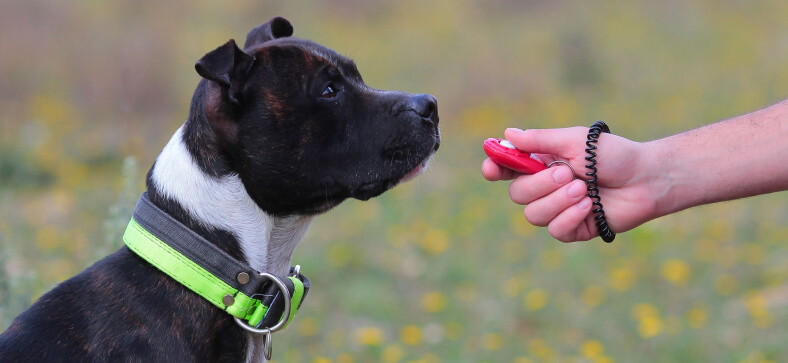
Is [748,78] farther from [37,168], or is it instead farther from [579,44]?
[37,168]

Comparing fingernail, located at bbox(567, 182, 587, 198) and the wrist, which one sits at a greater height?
the wrist

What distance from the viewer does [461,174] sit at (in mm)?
7711

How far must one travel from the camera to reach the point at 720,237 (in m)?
6.45

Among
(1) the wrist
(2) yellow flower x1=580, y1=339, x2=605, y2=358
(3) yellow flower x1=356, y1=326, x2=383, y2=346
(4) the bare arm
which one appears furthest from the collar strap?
(2) yellow flower x1=580, y1=339, x2=605, y2=358

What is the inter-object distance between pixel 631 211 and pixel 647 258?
335cm

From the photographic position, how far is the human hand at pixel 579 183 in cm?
280

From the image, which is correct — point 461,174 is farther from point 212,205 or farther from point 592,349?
point 212,205

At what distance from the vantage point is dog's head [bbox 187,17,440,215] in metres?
2.79

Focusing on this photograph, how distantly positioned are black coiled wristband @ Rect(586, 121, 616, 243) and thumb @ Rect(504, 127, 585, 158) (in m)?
0.04

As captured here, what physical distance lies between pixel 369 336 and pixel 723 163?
2481mm

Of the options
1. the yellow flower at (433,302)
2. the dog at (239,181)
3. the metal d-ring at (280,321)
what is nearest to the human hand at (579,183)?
the dog at (239,181)

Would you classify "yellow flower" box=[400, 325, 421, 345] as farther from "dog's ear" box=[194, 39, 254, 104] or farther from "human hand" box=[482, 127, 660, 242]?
"dog's ear" box=[194, 39, 254, 104]

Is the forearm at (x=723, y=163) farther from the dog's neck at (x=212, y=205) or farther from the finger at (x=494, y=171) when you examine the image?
the dog's neck at (x=212, y=205)

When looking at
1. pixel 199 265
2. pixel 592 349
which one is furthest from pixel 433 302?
pixel 199 265
